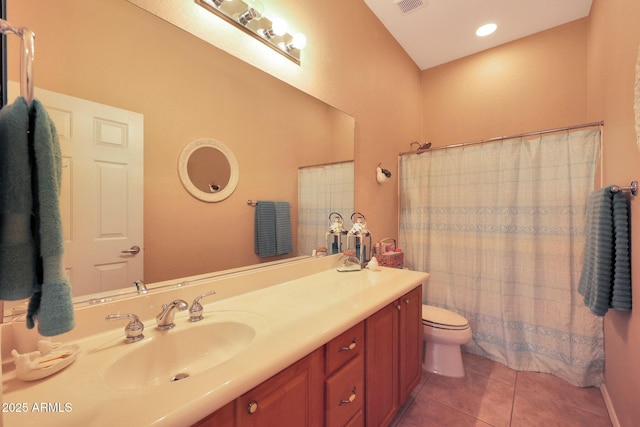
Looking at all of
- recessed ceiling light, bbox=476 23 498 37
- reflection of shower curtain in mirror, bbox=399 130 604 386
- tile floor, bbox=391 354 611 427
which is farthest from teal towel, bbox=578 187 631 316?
recessed ceiling light, bbox=476 23 498 37

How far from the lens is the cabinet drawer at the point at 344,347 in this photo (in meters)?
0.93

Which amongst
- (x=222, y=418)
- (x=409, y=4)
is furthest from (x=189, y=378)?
(x=409, y=4)

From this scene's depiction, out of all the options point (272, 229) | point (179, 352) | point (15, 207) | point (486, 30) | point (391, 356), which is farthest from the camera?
point (486, 30)

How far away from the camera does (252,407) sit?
68 centimetres

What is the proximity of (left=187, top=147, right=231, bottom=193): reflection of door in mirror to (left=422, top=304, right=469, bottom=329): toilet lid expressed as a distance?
1.76 m

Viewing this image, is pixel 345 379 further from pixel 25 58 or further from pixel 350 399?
pixel 25 58

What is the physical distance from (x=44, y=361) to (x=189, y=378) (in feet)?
1.30

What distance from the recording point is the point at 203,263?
1.16 metres

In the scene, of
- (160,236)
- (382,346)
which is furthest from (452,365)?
(160,236)

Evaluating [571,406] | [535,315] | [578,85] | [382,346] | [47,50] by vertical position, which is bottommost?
[571,406]

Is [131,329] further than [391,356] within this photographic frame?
No

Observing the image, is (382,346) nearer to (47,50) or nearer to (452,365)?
(452,365)

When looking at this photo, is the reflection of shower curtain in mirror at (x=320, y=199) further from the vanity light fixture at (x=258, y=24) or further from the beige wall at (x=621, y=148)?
the beige wall at (x=621, y=148)

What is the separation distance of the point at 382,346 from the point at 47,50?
1695 millimetres
